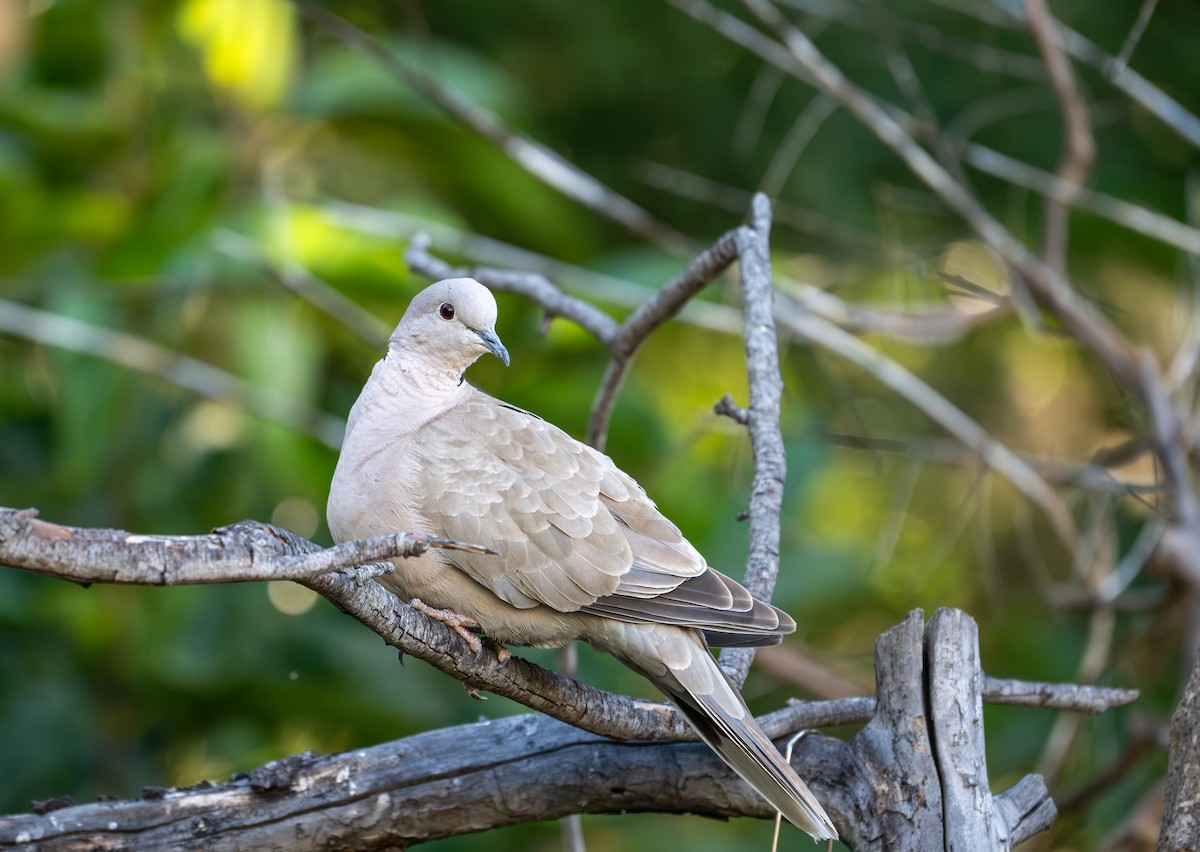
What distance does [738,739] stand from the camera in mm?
2164

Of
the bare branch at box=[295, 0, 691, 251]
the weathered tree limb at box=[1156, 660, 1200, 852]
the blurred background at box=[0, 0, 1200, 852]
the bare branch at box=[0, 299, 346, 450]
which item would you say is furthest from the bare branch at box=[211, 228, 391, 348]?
the weathered tree limb at box=[1156, 660, 1200, 852]

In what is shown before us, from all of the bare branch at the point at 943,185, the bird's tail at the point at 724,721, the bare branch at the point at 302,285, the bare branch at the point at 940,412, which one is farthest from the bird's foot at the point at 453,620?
the bare branch at the point at 943,185

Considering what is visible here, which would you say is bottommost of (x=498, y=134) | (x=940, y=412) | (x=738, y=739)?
(x=738, y=739)

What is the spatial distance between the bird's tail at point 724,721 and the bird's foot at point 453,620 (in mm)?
305

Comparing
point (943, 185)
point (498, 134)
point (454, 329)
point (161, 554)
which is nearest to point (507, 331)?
point (498, 134)

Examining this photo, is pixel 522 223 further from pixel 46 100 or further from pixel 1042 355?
pixel 1042 355

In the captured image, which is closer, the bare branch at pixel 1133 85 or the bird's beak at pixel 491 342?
the bird's beak at pixel 491 342

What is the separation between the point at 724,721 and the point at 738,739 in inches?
1.8

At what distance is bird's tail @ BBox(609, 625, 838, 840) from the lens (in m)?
2.14

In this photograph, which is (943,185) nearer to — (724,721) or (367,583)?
(724,721)

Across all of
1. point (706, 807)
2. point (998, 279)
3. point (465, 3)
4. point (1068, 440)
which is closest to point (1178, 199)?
point (998, 279)

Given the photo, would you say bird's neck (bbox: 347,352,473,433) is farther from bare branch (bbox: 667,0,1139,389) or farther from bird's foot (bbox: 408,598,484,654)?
bare branch (bbox: 667,0,1139,389)

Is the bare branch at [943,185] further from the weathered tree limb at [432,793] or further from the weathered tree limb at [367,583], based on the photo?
the weathered tree limb at [432,793]

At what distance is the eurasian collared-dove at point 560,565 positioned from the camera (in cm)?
226
